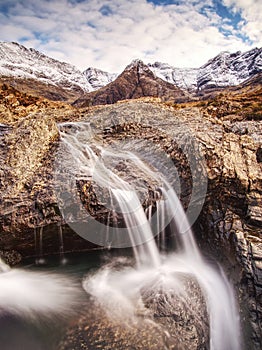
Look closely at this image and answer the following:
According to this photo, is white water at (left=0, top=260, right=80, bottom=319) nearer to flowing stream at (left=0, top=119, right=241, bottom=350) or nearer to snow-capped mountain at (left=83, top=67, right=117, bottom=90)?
flowing stream at (left=0, top=119, right=241, bottom=350)

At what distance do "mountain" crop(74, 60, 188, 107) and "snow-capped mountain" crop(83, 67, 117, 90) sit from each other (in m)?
67.4

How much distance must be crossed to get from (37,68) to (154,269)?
457ft

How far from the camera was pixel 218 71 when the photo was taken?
368 ft

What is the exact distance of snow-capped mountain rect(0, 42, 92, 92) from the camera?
10710 centimetres

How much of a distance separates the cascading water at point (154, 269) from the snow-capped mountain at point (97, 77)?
133 m

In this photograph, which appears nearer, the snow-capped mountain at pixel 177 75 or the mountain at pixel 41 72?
the mountain at pixel 41 72

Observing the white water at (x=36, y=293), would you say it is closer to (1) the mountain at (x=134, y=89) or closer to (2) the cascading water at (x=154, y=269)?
(2) the cascading water at (x=154, y=269)

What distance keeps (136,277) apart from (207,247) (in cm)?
312

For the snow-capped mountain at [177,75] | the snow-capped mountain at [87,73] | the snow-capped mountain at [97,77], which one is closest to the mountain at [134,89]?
the snow-capped mountain at [87,73]

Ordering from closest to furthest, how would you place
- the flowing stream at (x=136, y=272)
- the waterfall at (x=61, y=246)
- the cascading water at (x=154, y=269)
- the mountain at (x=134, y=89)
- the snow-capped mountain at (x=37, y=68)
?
the flowing stream at (x=136, y=272), the cascading water at (x=154, y=269), the waterfall at (x=61, y=246), the mountain at (x=134, y=89), the snow-capped mountain at (x=37, y=68)

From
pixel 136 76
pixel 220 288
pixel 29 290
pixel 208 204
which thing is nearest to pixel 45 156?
pixel 29 290

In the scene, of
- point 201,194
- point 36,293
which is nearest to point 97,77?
point 201,194

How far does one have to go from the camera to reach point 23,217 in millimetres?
8242

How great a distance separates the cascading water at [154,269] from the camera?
648 centimetres
